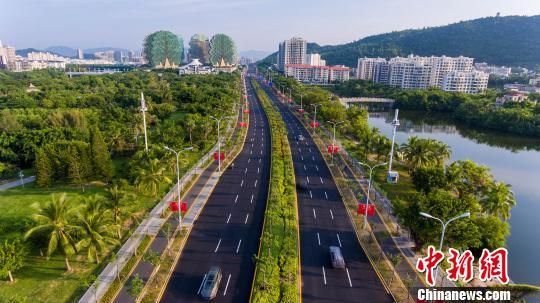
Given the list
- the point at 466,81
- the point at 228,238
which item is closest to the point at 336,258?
the point at 228,238

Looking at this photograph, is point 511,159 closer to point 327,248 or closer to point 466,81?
point 327,248

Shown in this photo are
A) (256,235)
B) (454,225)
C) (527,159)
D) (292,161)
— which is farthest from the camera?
(527,159)

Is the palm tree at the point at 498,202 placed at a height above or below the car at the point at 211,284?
above

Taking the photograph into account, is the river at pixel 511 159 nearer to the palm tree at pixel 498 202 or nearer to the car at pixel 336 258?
the palm tree at pixel 498 202

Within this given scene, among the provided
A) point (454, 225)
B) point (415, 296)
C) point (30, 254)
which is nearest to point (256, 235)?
point (415, 296)

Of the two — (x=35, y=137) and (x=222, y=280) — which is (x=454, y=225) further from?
(x=35, y=137)

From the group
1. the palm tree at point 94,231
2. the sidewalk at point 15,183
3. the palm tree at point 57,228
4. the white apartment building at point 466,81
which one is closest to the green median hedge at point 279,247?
the palm tree at point 94,231
